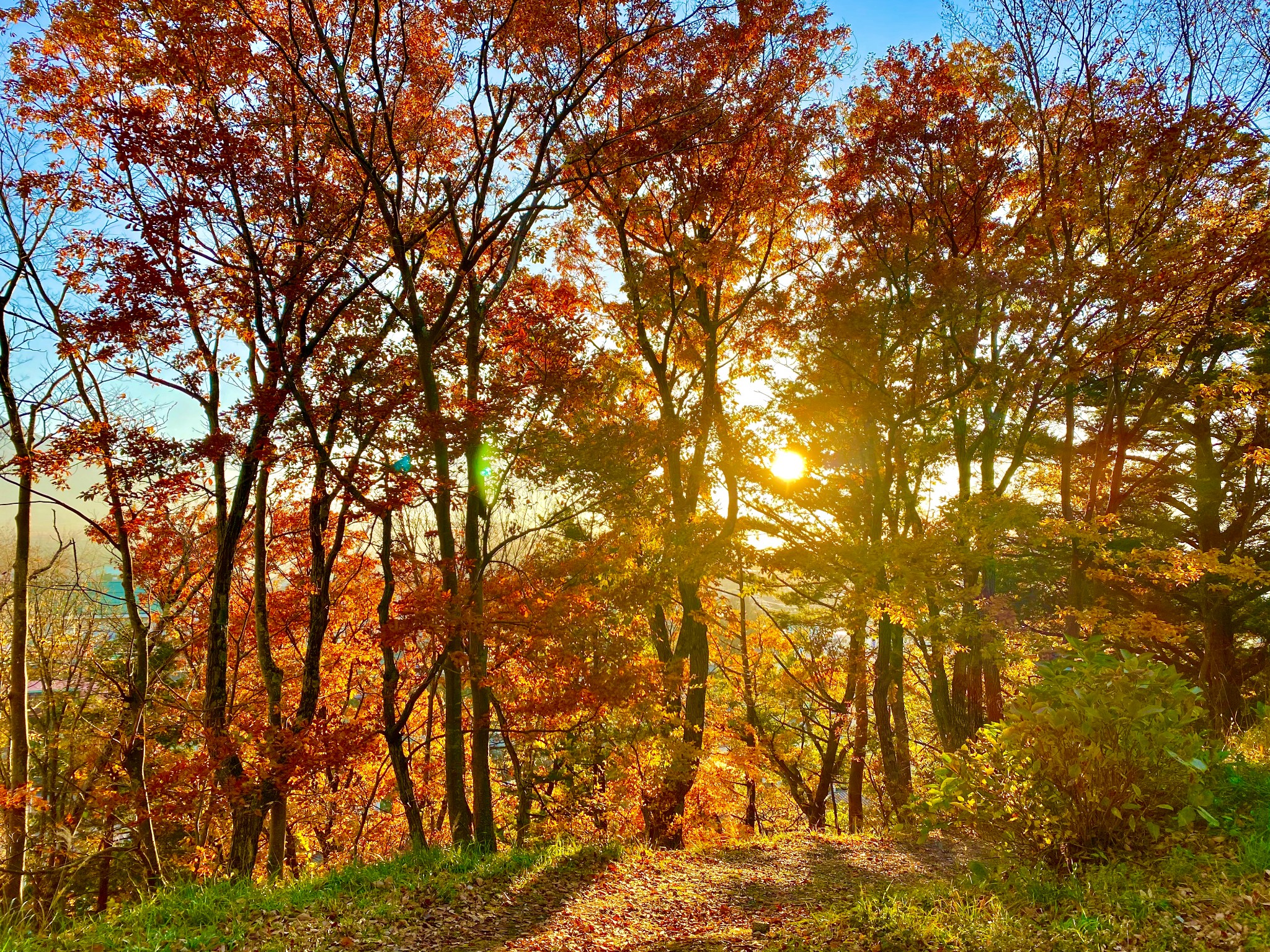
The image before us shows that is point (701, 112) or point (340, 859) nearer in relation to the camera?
point (701, 112)

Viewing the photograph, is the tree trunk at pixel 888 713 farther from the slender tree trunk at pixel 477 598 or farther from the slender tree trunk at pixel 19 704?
the slender tree trunk at pixel 19 704

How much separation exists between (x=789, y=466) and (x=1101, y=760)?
30.6ft

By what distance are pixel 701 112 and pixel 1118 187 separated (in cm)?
655

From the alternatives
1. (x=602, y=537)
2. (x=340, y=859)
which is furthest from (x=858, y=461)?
(x=340, y=859)

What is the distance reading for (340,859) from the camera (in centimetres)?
1836

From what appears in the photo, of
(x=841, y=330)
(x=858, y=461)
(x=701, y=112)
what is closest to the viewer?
(x=701, y=112)

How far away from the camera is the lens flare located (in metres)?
13.6

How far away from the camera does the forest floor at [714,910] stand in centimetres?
392

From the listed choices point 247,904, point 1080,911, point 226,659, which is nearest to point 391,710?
point 226,659

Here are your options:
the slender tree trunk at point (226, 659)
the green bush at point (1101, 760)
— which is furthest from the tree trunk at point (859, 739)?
the slender tree trunk at point (226, 659)

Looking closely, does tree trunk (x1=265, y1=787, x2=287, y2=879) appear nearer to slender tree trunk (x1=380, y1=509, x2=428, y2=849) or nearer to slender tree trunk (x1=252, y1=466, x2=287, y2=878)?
slender tree trunk (x1=252, y1=466, x2=287, y2=878)

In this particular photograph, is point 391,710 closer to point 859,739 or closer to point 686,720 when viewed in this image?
point 686,720

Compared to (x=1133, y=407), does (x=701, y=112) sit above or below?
above

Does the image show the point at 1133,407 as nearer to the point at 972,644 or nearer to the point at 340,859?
the point at 972,644
